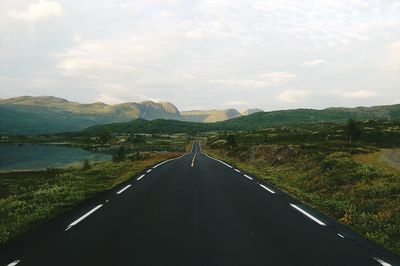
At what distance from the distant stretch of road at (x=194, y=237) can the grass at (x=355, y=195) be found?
0.65 m

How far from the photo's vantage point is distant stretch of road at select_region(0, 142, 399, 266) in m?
7.23

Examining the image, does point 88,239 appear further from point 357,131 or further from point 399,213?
point 357,131

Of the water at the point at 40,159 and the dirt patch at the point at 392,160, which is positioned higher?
the dirt patch at the point at 392,160

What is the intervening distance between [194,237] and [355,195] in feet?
28.8

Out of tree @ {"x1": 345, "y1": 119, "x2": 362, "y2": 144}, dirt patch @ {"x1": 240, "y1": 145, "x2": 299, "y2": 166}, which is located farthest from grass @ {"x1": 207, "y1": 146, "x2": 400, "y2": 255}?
tree @ {"x1": 345, "y1": 119, "x2": 362, "y2": 144}

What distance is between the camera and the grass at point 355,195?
1018 centimetres

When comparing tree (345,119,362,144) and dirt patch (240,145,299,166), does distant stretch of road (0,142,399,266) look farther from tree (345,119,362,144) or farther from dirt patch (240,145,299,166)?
tree (345,119,362,144)

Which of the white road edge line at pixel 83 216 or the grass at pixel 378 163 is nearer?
the white road edge line at pixel 83 216

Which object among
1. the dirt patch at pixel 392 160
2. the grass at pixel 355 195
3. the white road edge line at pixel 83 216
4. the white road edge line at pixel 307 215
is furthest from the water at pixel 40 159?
the white road edge line at pixel 307 215

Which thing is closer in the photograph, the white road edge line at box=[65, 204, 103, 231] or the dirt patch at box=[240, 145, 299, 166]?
the white road edge line at box=[65, 204, 103, 231]

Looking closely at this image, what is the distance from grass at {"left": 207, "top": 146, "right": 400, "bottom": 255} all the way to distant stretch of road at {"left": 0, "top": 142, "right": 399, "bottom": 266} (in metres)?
0.65

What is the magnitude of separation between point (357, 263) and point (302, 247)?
1183 millimetres

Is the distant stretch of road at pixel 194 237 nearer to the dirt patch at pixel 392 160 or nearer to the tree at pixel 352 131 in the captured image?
the dirt patch at pixel 392 160

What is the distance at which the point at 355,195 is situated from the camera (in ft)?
50.1
